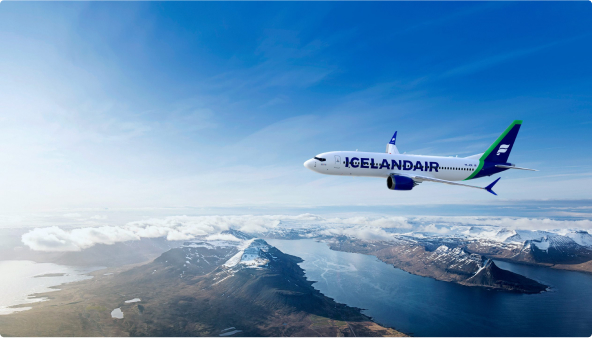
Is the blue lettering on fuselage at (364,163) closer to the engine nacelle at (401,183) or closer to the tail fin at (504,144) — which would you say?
the engine nacelle at (401,183)

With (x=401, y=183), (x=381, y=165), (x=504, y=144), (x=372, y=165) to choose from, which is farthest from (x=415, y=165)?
(x=504, y=144)

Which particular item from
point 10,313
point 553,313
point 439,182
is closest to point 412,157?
point 439,182

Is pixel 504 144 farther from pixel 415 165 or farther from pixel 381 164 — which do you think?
pixel 381 164

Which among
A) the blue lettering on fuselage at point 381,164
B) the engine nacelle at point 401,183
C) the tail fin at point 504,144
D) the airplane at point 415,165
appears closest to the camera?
the engine nacelle at point 401,183

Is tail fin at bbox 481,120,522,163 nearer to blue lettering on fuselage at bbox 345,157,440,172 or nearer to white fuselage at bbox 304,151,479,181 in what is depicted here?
white fuselage at bbox 304,151,479,181

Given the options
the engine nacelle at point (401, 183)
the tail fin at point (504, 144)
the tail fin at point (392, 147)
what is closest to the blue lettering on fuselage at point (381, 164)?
the engine nacelle at point (401, 183)

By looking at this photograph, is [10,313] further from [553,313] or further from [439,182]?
[553,313]

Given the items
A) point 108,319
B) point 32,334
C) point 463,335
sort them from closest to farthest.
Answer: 1. point 463,335
2. point 32,334
3. point 108,319
